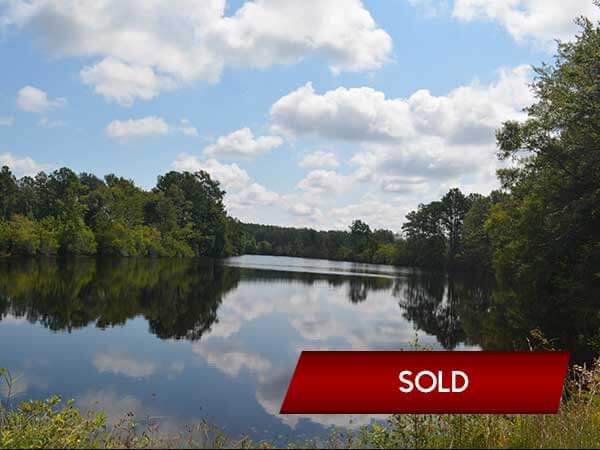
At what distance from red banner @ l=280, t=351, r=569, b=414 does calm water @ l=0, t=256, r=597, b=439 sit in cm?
540

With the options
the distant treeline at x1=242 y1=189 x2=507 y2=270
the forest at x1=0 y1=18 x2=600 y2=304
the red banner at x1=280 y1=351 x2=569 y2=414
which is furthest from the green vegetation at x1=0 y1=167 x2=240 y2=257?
the red banner at x1=280 y1=351 x2=569 y2=414

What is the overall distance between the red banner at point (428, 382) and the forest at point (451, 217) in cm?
2197

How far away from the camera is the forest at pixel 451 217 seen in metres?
25.6

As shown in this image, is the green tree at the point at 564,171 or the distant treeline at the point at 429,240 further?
the distant treeline at the point at 429,240

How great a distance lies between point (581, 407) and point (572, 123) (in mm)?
23108

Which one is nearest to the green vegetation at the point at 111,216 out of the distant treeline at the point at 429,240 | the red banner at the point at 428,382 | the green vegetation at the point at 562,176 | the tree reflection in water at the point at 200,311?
the tree reflection in water at the point at 200,311

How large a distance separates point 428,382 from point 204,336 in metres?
16.9

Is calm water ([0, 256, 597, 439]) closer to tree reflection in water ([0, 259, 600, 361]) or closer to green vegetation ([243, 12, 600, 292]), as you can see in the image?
tree reflection in water ([0, 259, 600, 361])

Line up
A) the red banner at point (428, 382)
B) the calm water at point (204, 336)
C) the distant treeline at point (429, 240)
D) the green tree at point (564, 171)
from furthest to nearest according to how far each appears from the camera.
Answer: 1. the distant treeline at point (429, 240)
2. the green tree at point (564, 171)
3. the calm water at point (204, 336)
4. the red banner at point (428, 382)

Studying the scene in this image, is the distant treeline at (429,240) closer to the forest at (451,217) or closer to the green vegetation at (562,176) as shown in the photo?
the forest at (451,217)

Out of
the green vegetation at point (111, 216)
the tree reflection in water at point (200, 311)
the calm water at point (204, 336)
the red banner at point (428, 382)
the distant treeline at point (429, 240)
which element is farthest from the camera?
the distant treeline at point (429, 240)

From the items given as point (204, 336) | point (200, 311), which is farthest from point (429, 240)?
point (204, 336)

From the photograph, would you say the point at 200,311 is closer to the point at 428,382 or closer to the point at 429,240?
the point at 428,382

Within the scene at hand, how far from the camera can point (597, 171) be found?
24734mm
